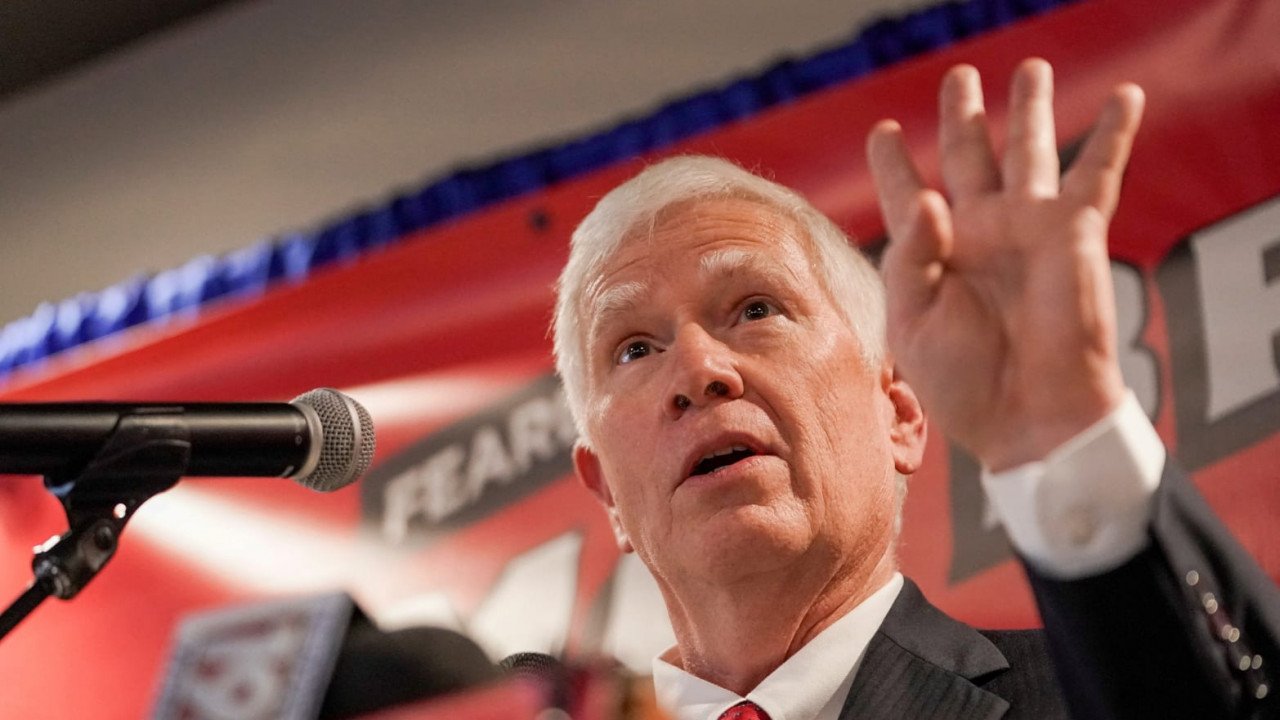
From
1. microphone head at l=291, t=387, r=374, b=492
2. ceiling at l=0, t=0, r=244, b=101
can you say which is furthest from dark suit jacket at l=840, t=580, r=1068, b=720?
ceiling at l=0, t=0, r=244, b=101

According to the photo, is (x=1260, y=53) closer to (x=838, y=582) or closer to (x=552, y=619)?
(x=838, y=582)

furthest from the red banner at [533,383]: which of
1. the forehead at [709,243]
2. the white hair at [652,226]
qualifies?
the forehead at [709,243]

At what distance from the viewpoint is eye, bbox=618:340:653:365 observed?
2061 millimetres

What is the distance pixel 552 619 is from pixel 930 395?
1824mm

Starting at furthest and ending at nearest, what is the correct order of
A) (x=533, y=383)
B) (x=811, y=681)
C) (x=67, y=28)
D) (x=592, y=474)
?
(x=67, y=28) < (x=533, y=383) < (x=592, y=474) < (x=811, y=681)

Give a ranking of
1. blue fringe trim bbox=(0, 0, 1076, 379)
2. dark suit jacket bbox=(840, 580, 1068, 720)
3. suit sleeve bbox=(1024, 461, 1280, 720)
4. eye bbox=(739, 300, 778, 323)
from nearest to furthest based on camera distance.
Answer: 1. suit sleeve bbox=(1024, 461, 1280, 720)
2. dark suit jacket bbox=(840, 580, 1068, 720)
3. eye bbox=(739, 300, 778, 323)
4. blue fringe trim bbox=(0, 0, 1076, 379)

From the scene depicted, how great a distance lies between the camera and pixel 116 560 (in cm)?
355

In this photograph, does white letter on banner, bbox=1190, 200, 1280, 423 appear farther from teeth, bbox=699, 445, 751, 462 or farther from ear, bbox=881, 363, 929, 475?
teeth, bbox=699, 445, 751, 462

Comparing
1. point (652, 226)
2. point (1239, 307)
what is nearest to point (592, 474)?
point (652, 226)

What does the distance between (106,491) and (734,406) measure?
0.83m

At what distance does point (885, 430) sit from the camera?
2.06 m

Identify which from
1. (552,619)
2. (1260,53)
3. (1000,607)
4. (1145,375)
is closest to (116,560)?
(552,619)

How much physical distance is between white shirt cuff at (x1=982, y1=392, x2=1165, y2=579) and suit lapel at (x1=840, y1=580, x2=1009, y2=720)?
51 centimetres

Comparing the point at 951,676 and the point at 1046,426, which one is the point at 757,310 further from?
the point at 1046,426
